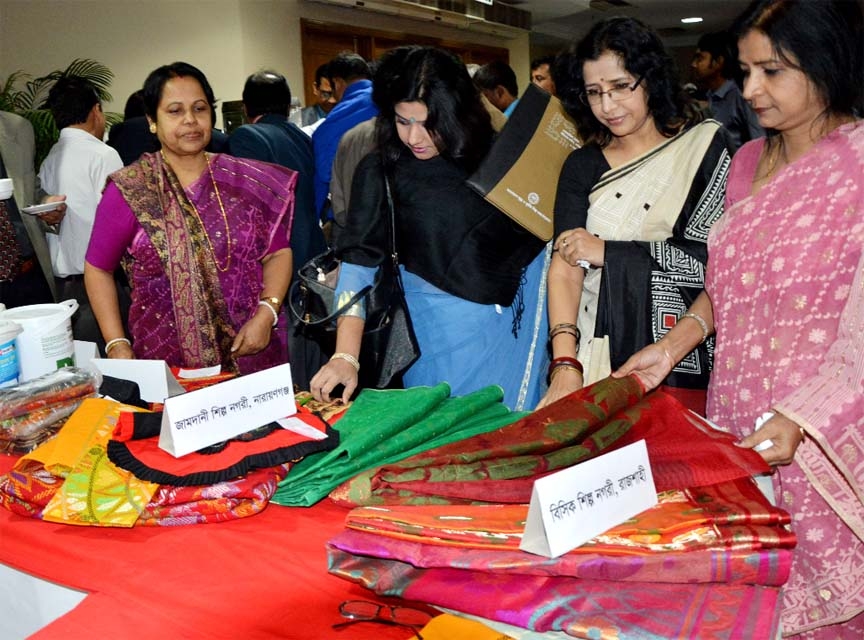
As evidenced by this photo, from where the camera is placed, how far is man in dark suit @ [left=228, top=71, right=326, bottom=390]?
3.52 m

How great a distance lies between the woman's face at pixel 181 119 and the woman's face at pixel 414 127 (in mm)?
602

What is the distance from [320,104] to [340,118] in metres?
1.10

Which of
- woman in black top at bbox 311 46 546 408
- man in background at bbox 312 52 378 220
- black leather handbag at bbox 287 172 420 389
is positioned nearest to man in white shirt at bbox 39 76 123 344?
man in background at bbox 312 52 378 220

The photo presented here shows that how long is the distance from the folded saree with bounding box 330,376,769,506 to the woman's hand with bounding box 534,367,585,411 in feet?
1.07

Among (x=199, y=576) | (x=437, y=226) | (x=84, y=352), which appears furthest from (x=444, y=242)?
(x=199, y=576)

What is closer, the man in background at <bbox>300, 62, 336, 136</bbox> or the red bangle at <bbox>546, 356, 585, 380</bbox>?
the red bangle at <bbox>546, 356, 585, 380</bbox>

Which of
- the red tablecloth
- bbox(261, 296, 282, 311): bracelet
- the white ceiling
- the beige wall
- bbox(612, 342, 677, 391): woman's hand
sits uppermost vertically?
the white ceiling

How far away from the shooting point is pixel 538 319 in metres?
1.99

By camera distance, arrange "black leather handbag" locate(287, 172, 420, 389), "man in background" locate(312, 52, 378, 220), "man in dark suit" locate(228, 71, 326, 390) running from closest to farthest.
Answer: "black leather handbag" locate(287, 172, 420, 389) < "man in dark suit" locate(228, 71, 326, 390) < "man in background" locate(312, 52, 378, 220)

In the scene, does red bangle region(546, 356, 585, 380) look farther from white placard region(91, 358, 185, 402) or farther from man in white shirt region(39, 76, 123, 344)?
man in white shirt region(39, 76, 123, 344)

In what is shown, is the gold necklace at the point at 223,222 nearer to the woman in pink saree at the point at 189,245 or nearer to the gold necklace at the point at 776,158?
the woman in pink saree at the point at 189,245

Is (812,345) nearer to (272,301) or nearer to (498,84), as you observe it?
(272,301)

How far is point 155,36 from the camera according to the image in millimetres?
7062

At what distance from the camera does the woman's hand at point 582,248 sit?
1.66 meters
